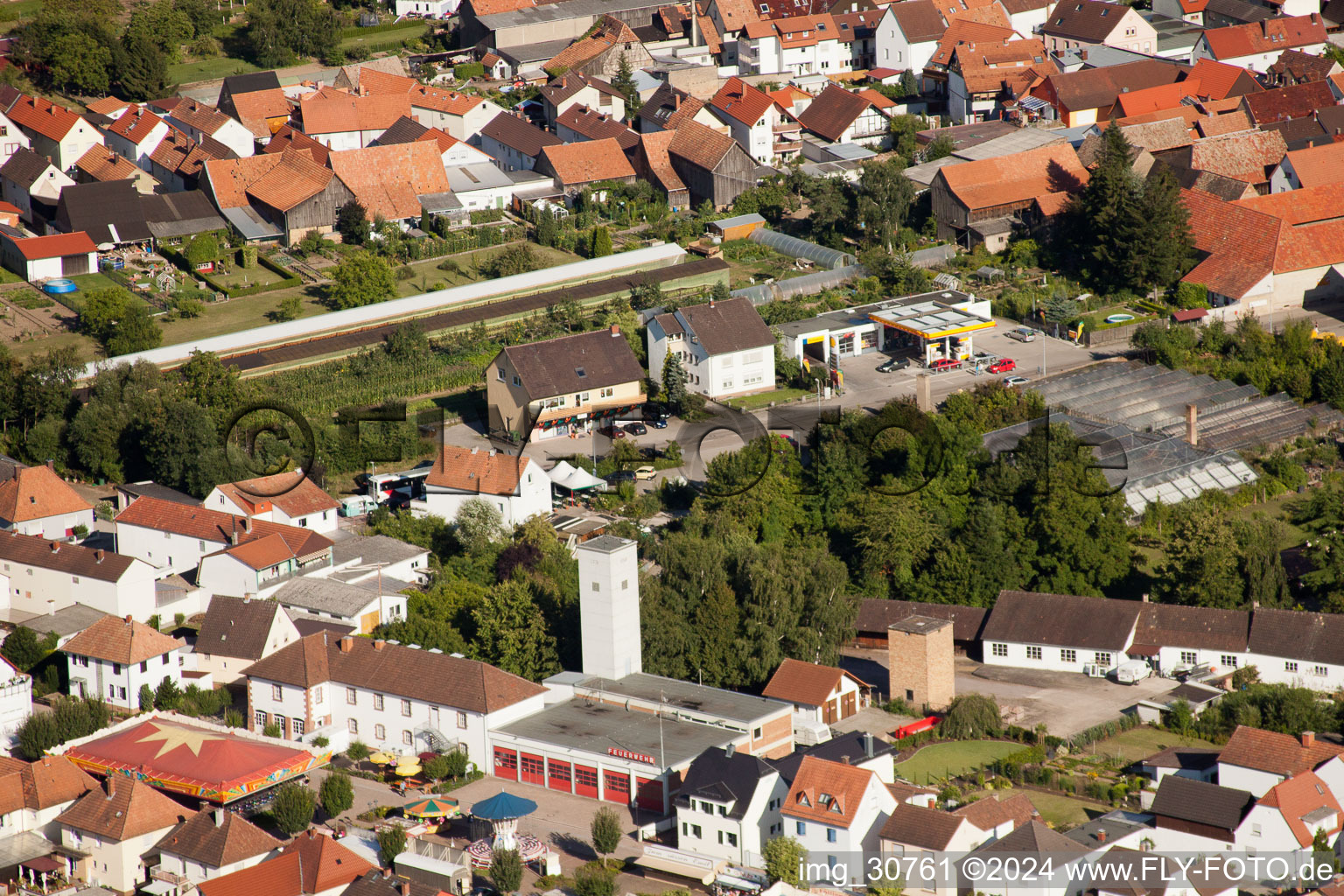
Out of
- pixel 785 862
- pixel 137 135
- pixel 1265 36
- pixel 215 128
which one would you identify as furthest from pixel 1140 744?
pixel 1265 36

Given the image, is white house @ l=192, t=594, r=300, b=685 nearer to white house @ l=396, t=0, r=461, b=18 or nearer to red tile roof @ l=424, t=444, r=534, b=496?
red tile roof @ l=424, t=444, r=534, b=496

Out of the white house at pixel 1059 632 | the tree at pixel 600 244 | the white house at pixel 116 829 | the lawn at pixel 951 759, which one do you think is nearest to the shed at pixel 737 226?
the tree at pixel 600 244

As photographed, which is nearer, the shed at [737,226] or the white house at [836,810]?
the white house at [836,810]

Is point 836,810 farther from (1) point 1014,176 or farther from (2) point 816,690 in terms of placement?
(1) point 1014,176

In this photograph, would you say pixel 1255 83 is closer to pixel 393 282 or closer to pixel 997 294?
pixel 997 294

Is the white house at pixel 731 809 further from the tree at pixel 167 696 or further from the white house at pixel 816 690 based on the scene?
the tree at pixel 167 696

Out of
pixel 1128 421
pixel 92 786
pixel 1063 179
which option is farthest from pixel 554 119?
pixel 92 786

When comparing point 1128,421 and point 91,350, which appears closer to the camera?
point 1128,421
